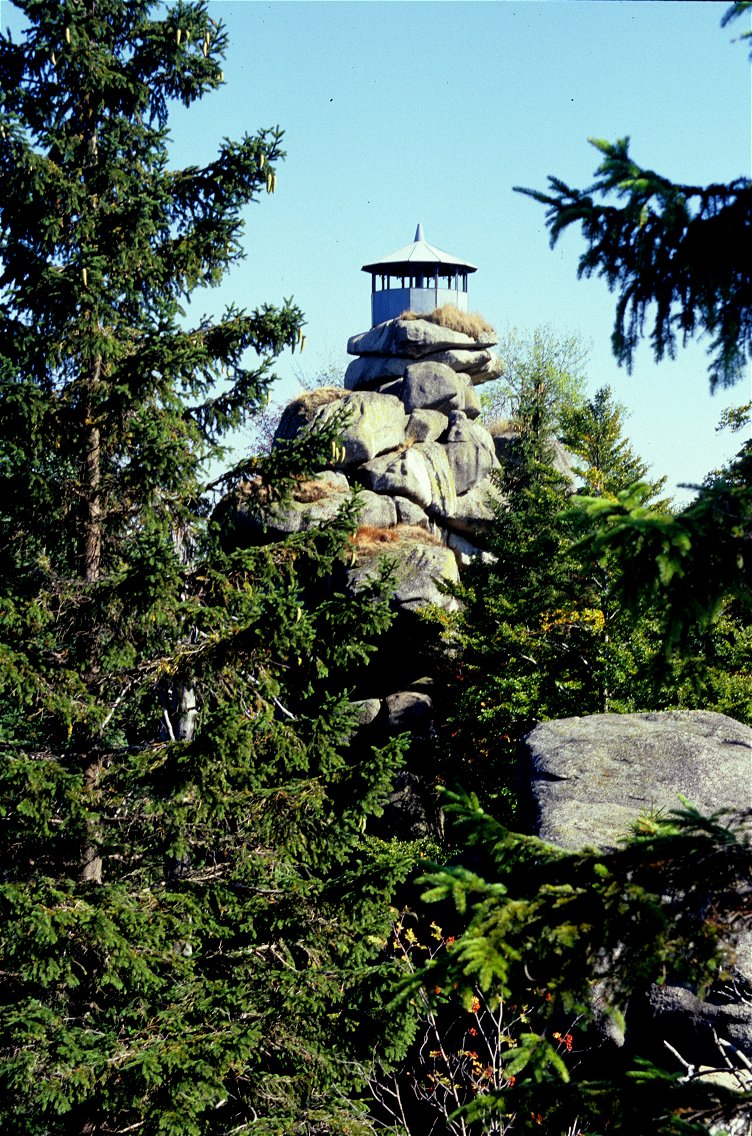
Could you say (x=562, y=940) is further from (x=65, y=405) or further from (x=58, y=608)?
(x=65, y=405)

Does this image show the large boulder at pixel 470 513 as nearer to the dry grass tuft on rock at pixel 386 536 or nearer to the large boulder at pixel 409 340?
the dry grass tuft on rock at pixel 386 536

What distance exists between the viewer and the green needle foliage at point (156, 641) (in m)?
9.86

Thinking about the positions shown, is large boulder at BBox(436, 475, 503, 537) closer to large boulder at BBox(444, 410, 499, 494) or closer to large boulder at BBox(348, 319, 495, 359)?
large boulder at BBox(444, 410, 499, 494)

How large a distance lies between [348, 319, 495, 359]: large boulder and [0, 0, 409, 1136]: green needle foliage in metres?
24.0

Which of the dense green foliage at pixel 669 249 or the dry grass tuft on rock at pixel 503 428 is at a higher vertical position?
the dry grass tuft on rock at pixel 503 428

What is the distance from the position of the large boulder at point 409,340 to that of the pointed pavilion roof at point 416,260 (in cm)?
359

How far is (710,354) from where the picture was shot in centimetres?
442

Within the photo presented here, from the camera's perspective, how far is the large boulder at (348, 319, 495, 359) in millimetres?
35469

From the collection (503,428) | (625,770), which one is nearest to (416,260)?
(503,428)

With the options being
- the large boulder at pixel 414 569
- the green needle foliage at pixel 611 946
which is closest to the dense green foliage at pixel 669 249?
the green needle foliage at pixel 611 946

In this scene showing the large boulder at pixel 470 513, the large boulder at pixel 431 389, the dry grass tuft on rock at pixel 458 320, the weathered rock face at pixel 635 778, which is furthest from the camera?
the dry grass tuft on rock at pixel 458 320

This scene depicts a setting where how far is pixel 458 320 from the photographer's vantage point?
120 ft

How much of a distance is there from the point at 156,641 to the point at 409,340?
1031 inches

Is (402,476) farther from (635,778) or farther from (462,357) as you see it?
(635,778)
